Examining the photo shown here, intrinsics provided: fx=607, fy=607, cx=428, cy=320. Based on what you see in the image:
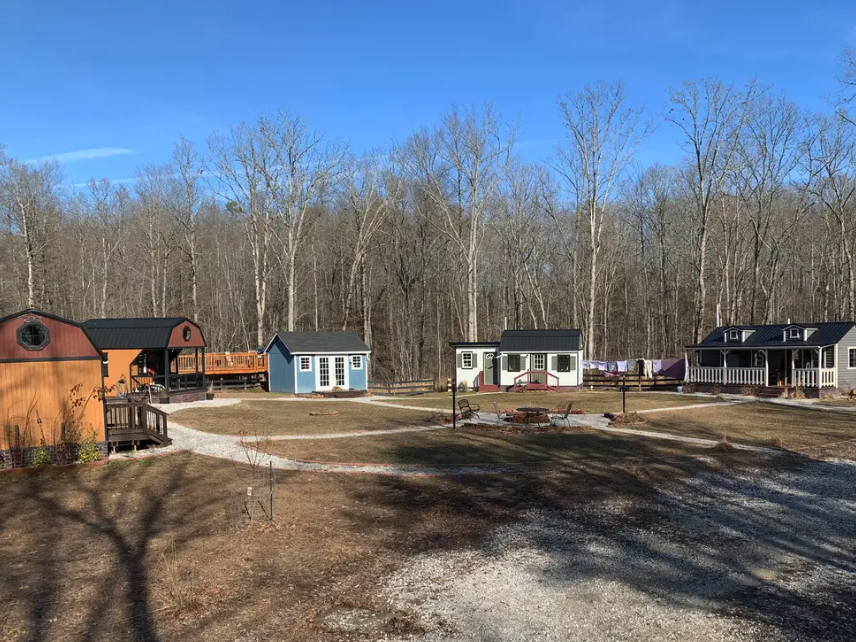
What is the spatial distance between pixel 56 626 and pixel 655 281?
5351 cm

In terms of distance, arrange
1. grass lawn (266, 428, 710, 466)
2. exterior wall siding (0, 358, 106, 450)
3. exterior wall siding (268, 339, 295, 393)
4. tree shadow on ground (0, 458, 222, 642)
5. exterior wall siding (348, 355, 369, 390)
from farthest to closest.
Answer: exterior wall siding (348, 355, 369, 390)
exterior wall siding (268, 339, 295, 393)
grass lawn (266, 428, 710, 466)
exterior wall siding (0, 358, 106, 450)
tree shadow on ground (0, 458, 222, 642)

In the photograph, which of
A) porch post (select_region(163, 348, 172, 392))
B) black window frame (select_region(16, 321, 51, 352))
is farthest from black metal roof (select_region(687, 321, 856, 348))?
black window frame (select_region(16, 321, 51, 352))

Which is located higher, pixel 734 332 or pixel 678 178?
pixel 678 178

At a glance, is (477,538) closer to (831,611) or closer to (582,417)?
(831,611)

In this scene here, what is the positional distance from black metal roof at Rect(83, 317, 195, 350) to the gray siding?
2999 cm

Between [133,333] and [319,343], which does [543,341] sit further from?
[133,333]

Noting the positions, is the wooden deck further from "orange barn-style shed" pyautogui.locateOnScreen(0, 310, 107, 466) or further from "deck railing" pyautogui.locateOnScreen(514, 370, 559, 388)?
"orange barn-style shed" pyautogui.locateOnScreen(0, 310, 107, 466)

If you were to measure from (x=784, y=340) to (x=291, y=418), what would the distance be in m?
23.1

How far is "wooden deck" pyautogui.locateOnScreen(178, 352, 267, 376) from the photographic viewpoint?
1328 inches

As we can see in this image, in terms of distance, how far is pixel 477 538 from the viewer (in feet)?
28.3

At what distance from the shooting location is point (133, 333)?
26.2 metres

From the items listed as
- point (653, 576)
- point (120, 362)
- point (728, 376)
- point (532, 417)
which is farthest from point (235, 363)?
point (653, 576)

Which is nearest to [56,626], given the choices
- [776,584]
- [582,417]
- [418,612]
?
[418,612]

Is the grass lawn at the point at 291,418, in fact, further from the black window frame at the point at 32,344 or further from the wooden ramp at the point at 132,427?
the black window frame at the point at 32,344
